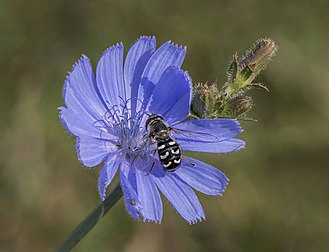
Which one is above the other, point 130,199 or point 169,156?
point 169,156

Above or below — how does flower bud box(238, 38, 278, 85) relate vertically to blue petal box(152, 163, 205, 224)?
above

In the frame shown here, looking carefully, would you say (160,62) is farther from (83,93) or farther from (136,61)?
(83,93)

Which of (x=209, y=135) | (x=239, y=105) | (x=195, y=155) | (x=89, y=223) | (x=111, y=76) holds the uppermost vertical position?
(x=111, y=76)

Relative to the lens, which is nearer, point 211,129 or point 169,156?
point 169,156

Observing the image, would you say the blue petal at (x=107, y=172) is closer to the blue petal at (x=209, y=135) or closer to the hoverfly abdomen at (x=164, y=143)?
the hoverfly abdomen at (x=164, y=143)

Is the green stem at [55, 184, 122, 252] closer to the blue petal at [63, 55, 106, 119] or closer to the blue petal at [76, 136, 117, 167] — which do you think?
the blue petal at [76, 136, 117, 167]

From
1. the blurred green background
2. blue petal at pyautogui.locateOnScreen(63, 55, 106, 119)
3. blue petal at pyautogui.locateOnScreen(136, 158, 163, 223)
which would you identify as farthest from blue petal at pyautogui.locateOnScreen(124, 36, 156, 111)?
the blurred green background

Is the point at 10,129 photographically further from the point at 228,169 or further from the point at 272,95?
the point at 272,95

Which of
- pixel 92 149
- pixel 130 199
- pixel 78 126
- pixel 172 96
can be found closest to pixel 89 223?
pixel 130 199
